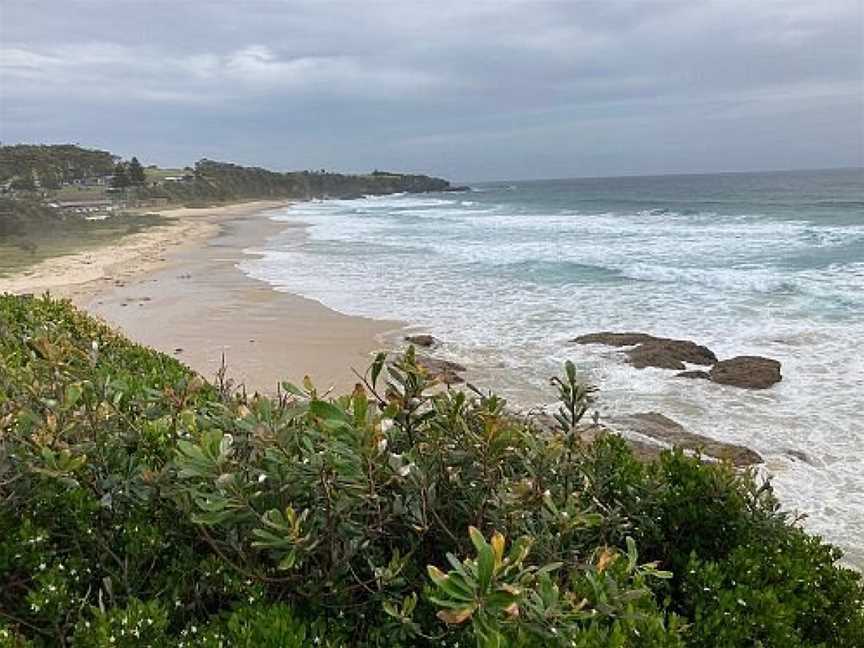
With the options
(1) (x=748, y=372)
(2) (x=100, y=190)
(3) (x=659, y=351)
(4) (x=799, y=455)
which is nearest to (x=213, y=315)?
(3) (x=659, y=351)

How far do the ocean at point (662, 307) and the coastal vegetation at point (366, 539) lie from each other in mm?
4978

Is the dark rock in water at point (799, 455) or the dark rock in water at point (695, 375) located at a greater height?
the dark rock in water at point (695, 375)

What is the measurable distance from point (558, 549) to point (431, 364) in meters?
10.1

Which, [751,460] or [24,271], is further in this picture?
[24,271]

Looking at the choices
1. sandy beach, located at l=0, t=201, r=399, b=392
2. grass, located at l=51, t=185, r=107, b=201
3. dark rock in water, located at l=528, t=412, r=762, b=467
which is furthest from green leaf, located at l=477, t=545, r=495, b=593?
grass, located at l=51, t=185, r=107, b=201

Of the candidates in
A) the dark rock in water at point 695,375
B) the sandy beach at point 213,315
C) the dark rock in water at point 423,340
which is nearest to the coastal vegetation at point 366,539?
the sandy beach at point 213,315

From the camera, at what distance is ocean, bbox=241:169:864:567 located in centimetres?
923

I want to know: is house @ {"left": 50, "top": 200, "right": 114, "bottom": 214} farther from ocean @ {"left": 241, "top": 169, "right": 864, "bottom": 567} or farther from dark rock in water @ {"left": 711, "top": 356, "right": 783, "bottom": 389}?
dark rock in water @ {"left": 711, "top": 356, "right": 783, "bottom": 389}

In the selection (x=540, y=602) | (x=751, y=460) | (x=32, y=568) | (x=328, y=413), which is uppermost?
(x=328, y=413)

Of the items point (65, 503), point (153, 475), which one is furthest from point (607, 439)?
point (65, 503)

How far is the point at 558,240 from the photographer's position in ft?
110

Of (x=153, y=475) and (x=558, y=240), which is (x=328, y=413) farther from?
(x=558, y=240)

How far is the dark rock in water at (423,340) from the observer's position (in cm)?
1384

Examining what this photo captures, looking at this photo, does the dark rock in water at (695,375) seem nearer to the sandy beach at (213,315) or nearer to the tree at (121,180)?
the sandy beach at (213,315)
